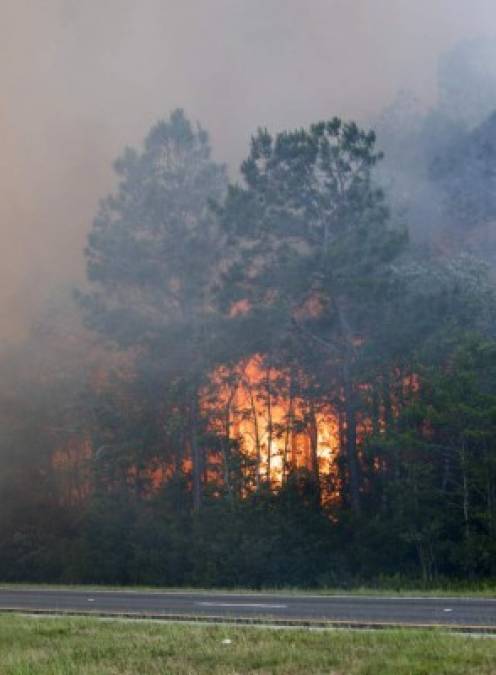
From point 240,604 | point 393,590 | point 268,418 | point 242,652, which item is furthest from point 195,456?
point 242,652

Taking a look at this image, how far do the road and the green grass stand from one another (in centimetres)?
182

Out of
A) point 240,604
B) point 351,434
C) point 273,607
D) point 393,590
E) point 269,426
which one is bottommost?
point 273,607

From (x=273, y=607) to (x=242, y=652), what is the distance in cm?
719

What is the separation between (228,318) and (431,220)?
13.8 m

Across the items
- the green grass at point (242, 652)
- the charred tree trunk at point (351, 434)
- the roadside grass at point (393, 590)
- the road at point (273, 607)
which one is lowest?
the green grass at point (242, 652)

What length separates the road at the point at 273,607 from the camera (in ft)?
52.1

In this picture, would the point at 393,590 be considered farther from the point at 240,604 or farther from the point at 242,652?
the point at 242,652

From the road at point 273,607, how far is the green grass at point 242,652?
1.82m

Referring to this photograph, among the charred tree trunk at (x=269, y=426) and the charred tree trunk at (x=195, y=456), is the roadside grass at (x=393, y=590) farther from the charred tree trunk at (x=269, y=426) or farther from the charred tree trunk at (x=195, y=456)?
the charred tree trunk at (x=195, y=456)

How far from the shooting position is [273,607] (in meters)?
19.5

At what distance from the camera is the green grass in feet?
36.4

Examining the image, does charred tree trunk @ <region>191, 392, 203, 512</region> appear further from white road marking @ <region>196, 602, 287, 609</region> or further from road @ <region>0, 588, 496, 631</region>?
white road marking @ <region>196, 602, 287, 609</region>

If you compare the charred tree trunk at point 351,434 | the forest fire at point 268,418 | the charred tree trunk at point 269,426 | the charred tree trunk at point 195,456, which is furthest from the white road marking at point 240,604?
the charred tree trunk at point 195,456

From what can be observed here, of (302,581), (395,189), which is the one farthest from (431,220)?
(302,581)
